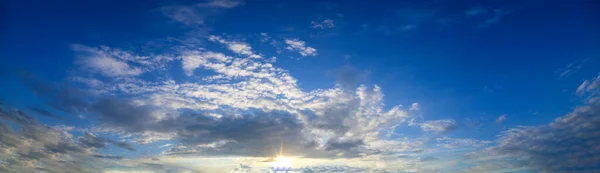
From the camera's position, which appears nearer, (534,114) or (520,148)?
(534,114)

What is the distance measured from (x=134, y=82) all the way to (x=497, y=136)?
25.1m

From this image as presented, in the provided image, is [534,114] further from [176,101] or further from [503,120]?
[176,101]

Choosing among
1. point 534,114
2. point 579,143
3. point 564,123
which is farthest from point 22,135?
point 579,143

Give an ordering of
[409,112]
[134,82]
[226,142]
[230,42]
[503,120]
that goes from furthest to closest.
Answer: [226,142] < [503,120] < [409,112] < [134,82] < [230,42]

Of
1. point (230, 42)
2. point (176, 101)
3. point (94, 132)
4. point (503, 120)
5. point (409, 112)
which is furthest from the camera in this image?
point (94, 132)

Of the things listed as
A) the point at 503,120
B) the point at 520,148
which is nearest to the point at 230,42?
the point at 503,120

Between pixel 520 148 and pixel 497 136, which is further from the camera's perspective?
pixel 520 148

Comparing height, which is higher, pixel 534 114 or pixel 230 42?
pixel 230 42

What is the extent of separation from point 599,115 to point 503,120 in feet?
20.2

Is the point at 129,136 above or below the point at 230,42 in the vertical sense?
below

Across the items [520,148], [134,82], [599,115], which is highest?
[134,82]

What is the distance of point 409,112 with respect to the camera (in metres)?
18.4

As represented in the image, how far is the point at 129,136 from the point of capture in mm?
21875

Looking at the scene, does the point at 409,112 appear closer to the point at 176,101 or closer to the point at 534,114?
the point at 534,114
